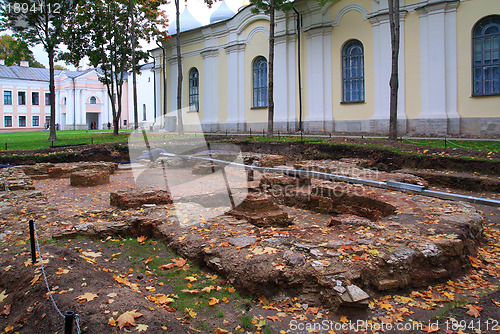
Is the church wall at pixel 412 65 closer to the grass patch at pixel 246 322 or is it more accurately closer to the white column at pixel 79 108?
the grass patch at pixel 246 322

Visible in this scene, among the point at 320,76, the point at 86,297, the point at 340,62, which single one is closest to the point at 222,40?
the point at 320,76

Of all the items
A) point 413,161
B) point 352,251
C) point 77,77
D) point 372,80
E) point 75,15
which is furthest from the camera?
point 77,77

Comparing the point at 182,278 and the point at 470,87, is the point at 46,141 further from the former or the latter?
the point at 470,87

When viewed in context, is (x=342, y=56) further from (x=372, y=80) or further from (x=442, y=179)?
(x=442, y=179)

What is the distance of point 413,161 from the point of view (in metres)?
13.2

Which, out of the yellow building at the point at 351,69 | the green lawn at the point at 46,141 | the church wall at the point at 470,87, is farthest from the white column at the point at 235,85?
the church wall at the point at 470,87

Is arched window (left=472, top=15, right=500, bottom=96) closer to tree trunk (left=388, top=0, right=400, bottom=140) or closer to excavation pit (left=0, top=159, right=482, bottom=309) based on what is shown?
tree trunk (left=388, top=0, right=400, bottom=140)

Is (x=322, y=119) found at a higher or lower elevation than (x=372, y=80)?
lower

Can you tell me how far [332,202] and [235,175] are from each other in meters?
5.38

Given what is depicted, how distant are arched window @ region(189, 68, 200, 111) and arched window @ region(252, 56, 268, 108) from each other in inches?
241

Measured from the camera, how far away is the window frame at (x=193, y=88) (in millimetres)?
32312

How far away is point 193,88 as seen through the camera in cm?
3281

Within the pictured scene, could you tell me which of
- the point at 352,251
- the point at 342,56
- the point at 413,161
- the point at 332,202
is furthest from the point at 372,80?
the point at 352,251

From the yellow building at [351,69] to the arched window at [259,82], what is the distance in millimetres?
71
